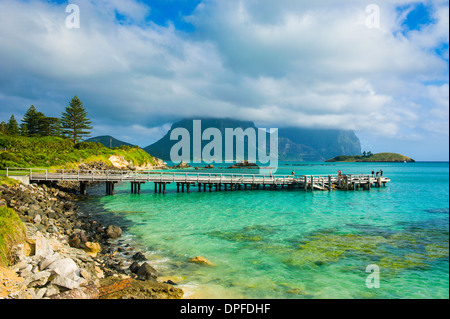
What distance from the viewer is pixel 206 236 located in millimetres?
18641

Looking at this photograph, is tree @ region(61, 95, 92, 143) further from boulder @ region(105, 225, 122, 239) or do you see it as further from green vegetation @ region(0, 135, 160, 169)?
boulder @ region(105, 225, 122, 239)

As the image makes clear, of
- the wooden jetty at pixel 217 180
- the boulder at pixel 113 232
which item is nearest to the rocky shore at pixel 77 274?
the boulder at pixel 113 232

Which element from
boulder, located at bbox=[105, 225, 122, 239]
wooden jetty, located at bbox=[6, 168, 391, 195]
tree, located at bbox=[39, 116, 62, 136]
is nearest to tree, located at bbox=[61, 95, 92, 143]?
tree, located at bbox=[39, 116, 62, 136]

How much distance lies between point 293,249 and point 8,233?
542 inches

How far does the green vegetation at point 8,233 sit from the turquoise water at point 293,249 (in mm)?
5768

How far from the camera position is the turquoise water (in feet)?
36.8

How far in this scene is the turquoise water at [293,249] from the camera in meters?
11.2

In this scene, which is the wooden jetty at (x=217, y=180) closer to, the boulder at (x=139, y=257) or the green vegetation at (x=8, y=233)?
the boulder at (x=139, y=257)

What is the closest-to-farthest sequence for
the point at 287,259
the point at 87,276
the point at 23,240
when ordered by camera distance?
1. the point at 87,276
2. the point at 23,240
3. the point at 287,259

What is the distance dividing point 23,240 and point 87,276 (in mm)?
3381

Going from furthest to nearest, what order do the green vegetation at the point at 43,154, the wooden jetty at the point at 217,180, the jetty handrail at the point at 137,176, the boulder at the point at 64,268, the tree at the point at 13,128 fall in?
1. the tree at the point at 13,128
2. the green vegetation at the point at 43,154
3. the wooden jetty at the point at 217,180
4. the jetty handrail at the point at 137,176
5. the boulder at the point at 64,268

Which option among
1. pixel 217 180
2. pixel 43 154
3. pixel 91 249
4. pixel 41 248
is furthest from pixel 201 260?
pixel 43 154
